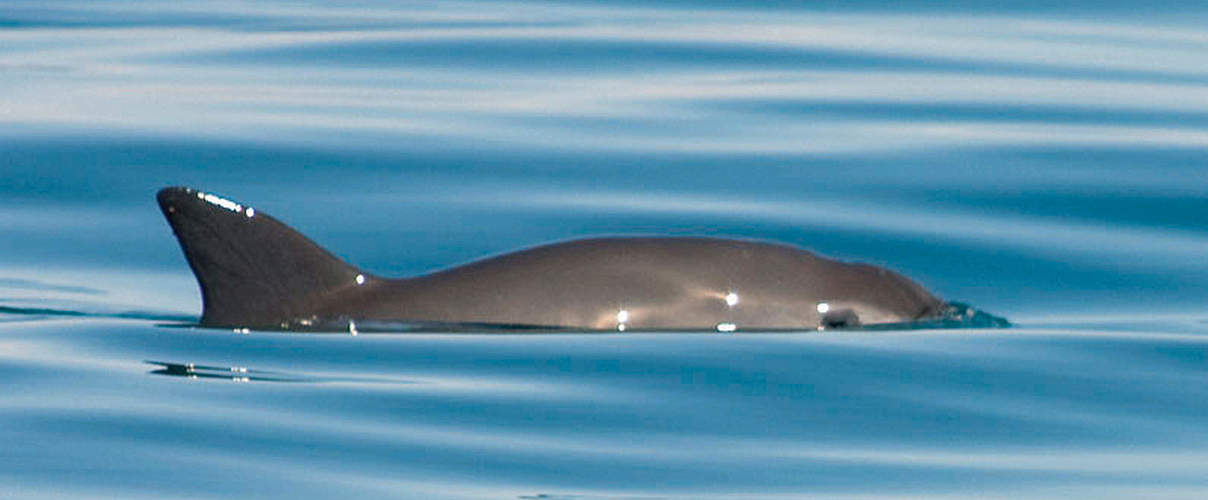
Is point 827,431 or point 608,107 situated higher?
point 608,107

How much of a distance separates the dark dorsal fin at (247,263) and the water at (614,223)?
16 cm

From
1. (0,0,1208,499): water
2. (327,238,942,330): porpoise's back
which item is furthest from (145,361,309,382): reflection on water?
(327,238,942,330): porpoise's back

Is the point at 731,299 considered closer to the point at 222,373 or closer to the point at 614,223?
the point at 222,373

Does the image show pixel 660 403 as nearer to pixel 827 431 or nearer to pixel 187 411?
pixel 827 431

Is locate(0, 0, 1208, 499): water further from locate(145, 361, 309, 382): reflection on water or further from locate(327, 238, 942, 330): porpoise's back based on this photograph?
locate(327, 238, 942, 330): porpoise's back

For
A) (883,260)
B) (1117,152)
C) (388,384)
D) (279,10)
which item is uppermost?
(279,10)

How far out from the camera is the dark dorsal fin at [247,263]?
9.54 metres

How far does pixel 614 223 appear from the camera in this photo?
13.5 metres

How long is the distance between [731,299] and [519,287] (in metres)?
0.74

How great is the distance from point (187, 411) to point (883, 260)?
513cm

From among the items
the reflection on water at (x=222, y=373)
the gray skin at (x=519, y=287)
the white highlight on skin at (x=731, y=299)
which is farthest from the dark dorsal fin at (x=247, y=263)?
the white highlight on skin at (x=731, y=299)

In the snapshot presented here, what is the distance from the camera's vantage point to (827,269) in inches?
395

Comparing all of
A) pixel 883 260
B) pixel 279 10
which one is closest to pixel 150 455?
pixel 883 260

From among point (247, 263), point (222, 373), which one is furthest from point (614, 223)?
point (222, 373)
